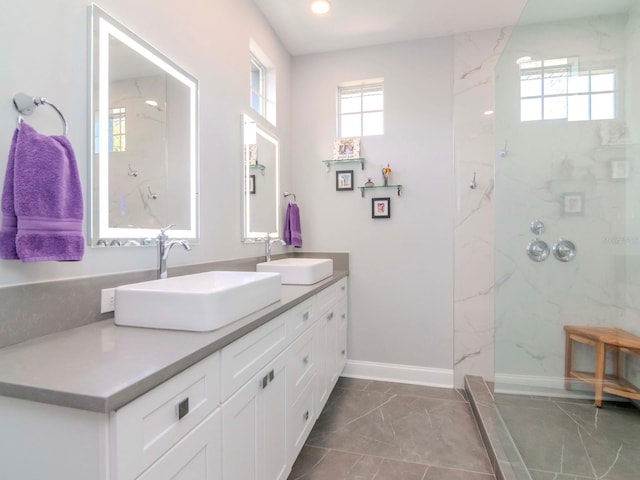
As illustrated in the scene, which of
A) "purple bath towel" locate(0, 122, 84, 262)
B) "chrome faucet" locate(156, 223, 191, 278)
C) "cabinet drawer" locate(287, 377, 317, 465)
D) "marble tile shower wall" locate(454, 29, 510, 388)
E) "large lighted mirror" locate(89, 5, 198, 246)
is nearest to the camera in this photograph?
"purple bath towel" locate(0, 122, 84, 262)

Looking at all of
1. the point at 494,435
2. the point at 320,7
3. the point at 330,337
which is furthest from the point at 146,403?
the point at 320,7

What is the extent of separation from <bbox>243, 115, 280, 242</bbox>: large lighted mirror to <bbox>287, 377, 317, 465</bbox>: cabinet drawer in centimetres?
102

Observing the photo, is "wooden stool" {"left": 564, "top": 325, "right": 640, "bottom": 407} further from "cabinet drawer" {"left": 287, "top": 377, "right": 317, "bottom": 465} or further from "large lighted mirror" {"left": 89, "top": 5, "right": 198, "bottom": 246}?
"large lighted mirror" {"left": 89, "top": 5, "right": 198, "bottom": 246}

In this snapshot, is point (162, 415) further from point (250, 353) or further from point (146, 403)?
point (250, 353)

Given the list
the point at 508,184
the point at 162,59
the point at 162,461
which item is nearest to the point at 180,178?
the point at 162,59

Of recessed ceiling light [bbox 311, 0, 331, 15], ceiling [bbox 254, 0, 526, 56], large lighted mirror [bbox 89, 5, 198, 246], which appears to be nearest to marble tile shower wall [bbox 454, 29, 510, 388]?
ceiling [bbox 254, 0, 526, 56]

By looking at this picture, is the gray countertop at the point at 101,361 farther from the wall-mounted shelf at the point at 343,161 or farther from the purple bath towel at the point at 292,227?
the wall-mounted shelf at the point at 343,161

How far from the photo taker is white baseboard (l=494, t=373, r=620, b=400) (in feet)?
6.82

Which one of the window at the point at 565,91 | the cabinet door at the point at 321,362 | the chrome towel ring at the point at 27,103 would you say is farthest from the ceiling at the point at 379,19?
the cabinet door at the point at 321,362

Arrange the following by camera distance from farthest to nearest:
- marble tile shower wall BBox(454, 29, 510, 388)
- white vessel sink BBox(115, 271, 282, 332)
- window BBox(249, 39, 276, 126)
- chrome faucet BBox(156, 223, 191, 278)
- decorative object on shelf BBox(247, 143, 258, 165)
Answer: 1. marble tile shower wall BBox(454, 29, 510, 388)
2. window BBox(249, 39, 276, 126)
3. decorative object on shelf BBox(247, 143, 258, 165)
4. chrome faucet BBox(156, 223, 191, 278)
5. white vessel sink BBox(115, 271, 282, 332)

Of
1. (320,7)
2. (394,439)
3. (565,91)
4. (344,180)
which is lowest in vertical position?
(394,439)

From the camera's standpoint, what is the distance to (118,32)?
1239 mm

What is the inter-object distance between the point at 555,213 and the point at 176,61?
2324 mm

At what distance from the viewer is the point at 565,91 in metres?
2.09
